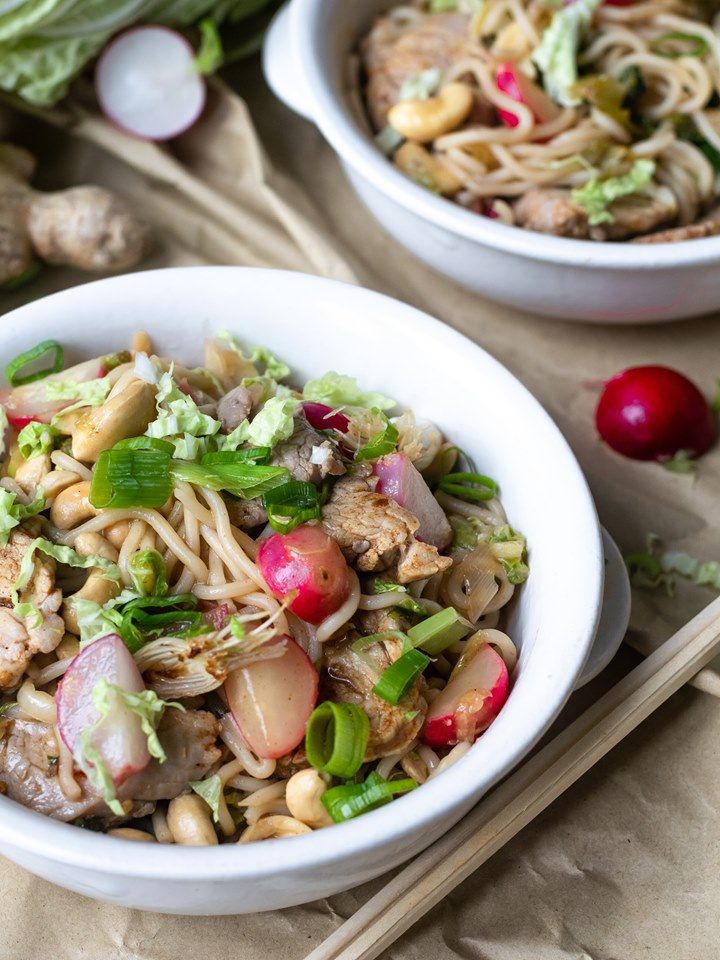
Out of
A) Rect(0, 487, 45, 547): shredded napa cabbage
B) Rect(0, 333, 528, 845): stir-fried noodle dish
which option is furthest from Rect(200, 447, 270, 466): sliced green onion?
Rect(0, 487, 45, 547): shredded napa cabbage

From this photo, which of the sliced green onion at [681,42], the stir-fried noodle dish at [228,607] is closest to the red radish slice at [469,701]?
the stir-fried noodle dish at [228,607]

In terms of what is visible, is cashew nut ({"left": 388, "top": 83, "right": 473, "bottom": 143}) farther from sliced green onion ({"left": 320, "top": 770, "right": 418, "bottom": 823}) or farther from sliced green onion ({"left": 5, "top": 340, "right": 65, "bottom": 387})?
sliced green onion ({"left": 320, "top": 770, "right": 418, "bottom": 823})

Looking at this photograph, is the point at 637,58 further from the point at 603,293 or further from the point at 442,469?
the point at 442,469

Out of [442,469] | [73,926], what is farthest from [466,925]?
[442,469]

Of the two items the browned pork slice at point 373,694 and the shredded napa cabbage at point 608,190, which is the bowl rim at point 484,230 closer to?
the shredded napa cabbage at point 608,190

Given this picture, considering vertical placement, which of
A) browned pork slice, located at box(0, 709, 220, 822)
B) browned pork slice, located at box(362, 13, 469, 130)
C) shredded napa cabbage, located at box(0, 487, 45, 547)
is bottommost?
browned pork slice, located at box(0, 709, 220, 822)

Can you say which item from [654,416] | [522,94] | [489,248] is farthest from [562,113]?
[654,416]

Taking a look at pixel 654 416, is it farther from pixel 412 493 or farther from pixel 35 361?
pixel 35 361
